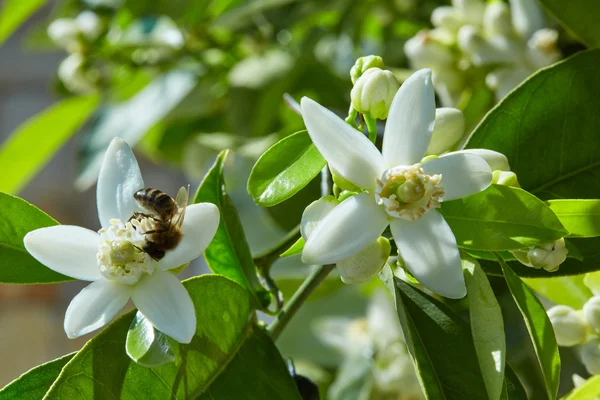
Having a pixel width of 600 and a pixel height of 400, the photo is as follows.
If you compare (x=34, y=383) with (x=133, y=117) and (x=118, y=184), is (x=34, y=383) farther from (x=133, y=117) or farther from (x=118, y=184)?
(x=133, y=117)

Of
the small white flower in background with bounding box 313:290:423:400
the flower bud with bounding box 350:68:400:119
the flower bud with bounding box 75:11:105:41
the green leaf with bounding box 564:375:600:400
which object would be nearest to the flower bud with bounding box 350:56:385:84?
the flower bud with bounding box 350:68:400:119

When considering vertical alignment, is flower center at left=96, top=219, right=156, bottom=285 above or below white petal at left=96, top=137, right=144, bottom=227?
below

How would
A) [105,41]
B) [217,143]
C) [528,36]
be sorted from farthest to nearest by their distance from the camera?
[105,41], [217,143], [528,36]

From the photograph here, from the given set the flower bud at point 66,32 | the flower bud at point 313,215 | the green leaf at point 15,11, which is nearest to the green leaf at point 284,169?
the flower bud at point 313,215

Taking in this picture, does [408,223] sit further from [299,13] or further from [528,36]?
[299,13]

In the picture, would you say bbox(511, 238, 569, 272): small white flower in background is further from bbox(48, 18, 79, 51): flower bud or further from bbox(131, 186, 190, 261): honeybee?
bbox(48, 18, 79, 51): flower bud

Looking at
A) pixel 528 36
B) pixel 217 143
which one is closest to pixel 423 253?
pixel 528 36
